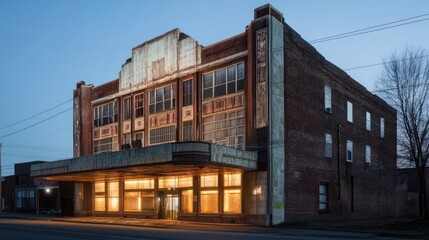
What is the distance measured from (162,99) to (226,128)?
7755mm

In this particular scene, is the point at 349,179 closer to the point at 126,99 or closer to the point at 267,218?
the point at 267,218

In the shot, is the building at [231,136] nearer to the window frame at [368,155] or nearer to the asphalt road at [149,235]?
the window frame at [368,155]

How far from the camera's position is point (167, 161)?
30500mm

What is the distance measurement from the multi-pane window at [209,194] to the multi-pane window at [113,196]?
1163cm

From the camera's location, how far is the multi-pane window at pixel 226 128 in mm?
34750

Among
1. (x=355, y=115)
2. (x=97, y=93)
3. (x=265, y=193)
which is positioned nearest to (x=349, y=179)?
(x=355, y=115)

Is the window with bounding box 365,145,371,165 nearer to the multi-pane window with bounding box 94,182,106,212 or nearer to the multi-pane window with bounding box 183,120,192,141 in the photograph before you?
the multi-pane window with bounding box 183,120,192,141

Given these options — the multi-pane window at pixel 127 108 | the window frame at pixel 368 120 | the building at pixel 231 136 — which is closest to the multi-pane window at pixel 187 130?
the building at pixel 231 136

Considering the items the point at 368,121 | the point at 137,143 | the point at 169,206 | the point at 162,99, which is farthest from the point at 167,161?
the point at 368,121

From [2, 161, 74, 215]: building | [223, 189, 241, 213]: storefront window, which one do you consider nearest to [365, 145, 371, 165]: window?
[223, 189, 241, 213]: storefront window

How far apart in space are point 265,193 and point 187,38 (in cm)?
1418

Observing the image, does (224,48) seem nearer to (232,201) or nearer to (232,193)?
(232,193)

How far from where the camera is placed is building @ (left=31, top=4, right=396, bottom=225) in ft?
108

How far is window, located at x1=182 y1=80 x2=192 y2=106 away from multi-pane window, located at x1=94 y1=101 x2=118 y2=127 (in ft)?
32.1
